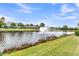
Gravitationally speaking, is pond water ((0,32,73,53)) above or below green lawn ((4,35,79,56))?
above

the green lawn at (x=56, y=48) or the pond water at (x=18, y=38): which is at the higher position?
the pond water at (x=18, y=38)

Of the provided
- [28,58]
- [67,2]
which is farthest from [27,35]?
[67,2]

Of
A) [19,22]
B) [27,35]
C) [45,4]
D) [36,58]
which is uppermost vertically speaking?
[45,4]

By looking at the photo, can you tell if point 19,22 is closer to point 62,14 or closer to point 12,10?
point 12,10

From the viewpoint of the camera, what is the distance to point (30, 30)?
194 cm

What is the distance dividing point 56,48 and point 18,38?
1.12 feet

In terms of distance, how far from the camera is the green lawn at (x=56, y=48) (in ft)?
6.10

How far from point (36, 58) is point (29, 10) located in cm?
41

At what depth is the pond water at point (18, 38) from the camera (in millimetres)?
1910

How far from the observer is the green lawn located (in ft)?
6.10

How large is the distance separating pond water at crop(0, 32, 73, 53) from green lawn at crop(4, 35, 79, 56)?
7 centimetres

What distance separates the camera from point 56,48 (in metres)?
1.89

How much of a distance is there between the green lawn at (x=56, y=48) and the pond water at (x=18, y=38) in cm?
7

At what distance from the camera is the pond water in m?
1.91
